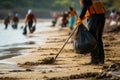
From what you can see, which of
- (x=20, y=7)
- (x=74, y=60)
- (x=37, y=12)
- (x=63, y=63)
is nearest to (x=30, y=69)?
(x=63, y=63)

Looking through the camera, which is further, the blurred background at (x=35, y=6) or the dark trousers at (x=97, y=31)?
the blurred background at (x=35, y=6)

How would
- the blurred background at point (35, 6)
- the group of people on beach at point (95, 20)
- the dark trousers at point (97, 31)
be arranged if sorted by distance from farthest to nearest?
the blurred background at point (35, 6), the dark trousers at point (97, 31), the group of people on beach at point (95, 20)

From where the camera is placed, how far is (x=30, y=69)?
856cm

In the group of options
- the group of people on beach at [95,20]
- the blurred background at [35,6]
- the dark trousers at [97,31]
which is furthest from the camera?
the blurred background at [35,6]

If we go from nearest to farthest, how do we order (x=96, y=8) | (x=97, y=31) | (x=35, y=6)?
1. (x=96, y=8)
2. (x=97, y=31)
3. (x=35, y=6)

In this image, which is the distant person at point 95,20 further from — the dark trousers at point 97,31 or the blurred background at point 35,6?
the blurred background at point 35,6

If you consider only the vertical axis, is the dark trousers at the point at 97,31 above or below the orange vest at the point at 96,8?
below

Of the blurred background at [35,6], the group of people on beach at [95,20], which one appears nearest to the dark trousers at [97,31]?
the group of people on beach at [95,20]

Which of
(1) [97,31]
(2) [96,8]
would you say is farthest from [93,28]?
(2) [96,8]

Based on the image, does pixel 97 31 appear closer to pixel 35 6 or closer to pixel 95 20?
pixel 95 20

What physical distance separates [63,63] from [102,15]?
57.7 inches

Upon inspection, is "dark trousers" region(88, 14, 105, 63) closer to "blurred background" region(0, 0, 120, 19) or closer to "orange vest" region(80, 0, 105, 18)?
"orange vest" region(80, 0, 105, 18)

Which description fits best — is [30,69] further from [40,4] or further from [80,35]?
[40,4]

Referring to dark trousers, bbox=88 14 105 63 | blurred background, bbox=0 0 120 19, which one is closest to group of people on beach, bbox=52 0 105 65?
dark trousers, bbox=88 14 105 63
